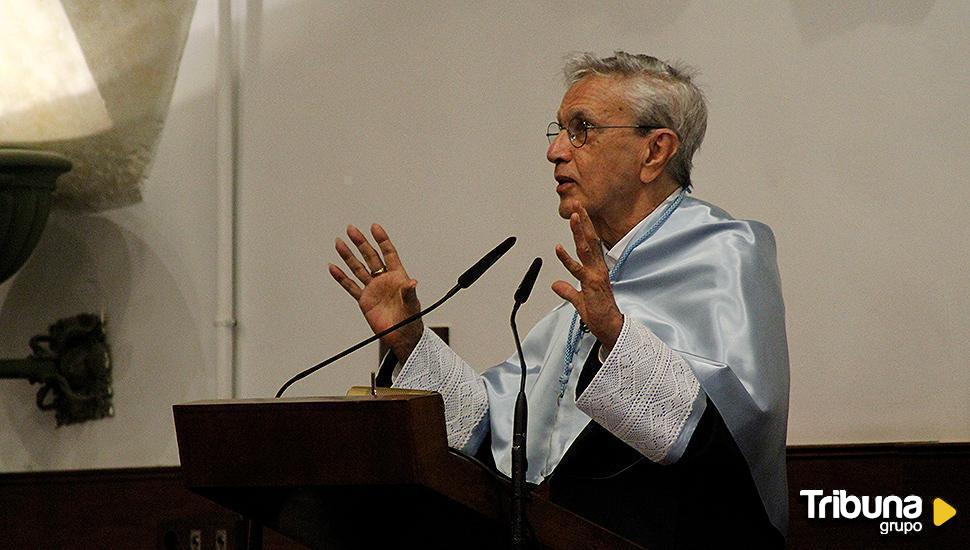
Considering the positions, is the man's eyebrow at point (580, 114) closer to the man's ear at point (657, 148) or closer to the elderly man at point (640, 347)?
the elderly man at point (640, 347)

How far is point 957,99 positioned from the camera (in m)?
3.45

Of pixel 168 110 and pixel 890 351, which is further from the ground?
pixel 168 110

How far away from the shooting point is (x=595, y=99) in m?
2.63

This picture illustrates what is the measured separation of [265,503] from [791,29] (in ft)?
7.95

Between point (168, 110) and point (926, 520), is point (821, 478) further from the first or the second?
point (168, 110)

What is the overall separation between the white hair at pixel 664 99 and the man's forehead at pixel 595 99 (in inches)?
0.7

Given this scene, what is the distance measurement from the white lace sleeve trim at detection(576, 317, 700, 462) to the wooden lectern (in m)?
0.28

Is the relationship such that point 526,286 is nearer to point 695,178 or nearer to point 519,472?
point 519,472

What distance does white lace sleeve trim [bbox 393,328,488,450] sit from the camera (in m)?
2.53

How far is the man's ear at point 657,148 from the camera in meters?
2.61

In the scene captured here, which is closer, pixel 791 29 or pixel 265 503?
pixel 265 503

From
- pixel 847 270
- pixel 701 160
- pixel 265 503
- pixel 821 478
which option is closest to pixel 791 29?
pixel 701 160

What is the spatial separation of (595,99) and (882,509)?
1.55 meters

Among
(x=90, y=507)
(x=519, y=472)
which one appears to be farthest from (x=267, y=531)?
(x=519, y=472)
